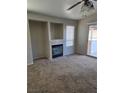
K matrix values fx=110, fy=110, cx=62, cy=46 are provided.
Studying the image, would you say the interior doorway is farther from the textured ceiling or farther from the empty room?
the textured ceiling

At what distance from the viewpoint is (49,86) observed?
120 inches

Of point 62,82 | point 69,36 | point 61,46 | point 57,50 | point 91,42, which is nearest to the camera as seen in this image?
point 62,82

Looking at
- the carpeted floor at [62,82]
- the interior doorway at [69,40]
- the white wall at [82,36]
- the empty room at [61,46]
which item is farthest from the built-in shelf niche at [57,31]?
the carpeted floor at [62,82]

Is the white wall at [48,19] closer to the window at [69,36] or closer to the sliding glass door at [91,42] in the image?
the window at [69,36]

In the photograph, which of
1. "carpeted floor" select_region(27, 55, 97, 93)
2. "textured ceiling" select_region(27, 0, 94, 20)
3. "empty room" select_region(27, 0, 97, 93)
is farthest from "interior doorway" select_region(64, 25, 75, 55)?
"carpeted floor" select_region(27, 55, 97, 93)

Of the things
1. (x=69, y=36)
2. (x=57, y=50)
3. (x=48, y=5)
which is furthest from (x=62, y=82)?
(x=69, y=36)

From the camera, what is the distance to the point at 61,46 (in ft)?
22.4

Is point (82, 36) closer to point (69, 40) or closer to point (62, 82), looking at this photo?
point (69, 40)

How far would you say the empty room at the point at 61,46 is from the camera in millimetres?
3240

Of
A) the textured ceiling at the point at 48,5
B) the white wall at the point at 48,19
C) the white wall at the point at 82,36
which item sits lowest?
the white wall at the point at 82,36

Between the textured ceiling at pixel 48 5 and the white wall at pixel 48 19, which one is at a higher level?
the textured ceiling at pixel 48 5
